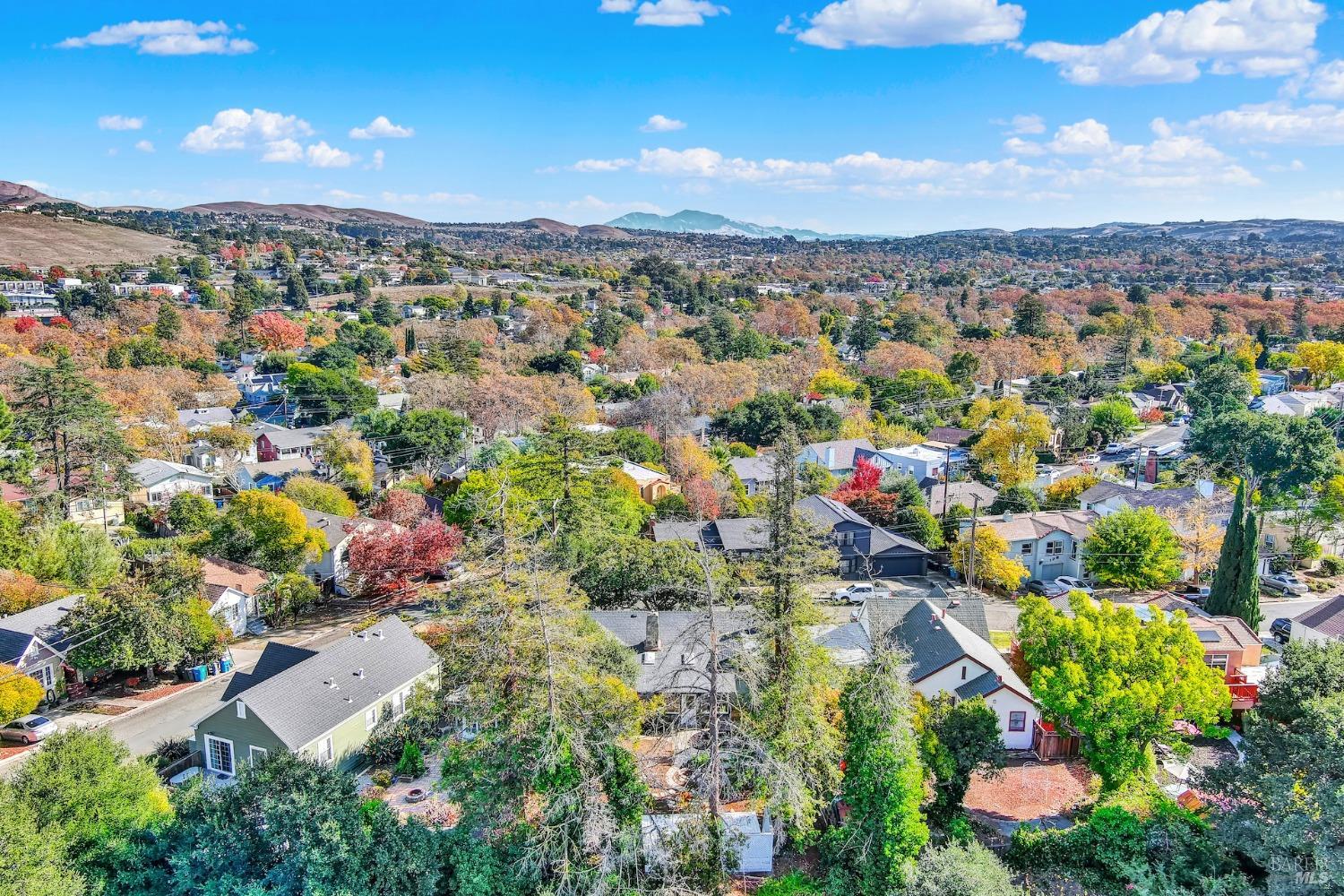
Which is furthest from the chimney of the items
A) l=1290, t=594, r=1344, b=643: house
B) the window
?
l=1290, t=594, r=1344, b=643: house

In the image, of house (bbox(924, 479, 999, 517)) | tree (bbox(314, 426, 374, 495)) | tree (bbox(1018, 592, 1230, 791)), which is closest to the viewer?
tree (bbox(1018, 592, 1230, 791))

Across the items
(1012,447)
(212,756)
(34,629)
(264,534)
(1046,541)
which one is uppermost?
(1012,447)

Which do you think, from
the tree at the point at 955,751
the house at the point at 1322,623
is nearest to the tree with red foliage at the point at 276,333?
the tree at the point at 955,751

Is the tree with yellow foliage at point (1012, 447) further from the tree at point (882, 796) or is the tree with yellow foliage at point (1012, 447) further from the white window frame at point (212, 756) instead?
the white window frame at point (212, 756)

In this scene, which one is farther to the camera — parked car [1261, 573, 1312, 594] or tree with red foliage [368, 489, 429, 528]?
tree with red foliage [368, 489, 429, 528]

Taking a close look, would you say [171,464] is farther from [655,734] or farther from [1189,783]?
[1189,783]

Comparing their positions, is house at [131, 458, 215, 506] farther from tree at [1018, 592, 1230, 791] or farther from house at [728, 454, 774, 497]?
tree at [1018, 592, 1230, 791]

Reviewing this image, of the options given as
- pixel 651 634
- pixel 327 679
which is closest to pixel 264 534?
pixel 327 679

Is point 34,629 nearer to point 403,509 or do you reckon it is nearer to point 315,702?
point 315,702
